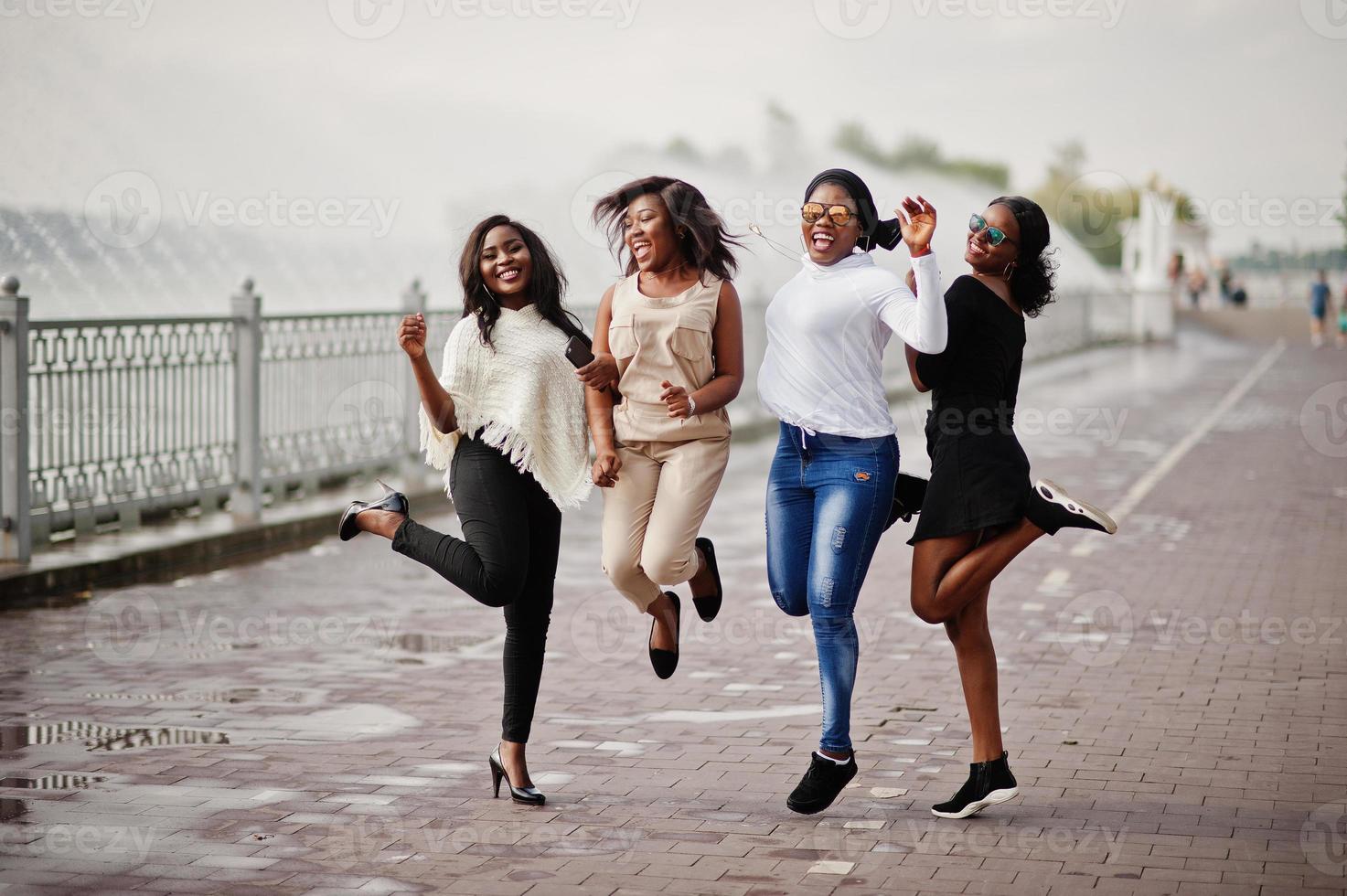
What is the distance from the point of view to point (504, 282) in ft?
17.5

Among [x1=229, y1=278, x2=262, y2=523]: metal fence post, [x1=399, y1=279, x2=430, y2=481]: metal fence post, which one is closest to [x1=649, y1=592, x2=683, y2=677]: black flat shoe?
[x1=229, y1=278, x2=262, y2=523]: metal fence post

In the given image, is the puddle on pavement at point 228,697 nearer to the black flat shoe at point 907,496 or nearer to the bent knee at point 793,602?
the bent knee at point 793,602

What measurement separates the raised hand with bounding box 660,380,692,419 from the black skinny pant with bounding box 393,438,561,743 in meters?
0.53

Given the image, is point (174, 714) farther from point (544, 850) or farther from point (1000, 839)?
point (1000, 839)

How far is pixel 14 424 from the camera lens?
9.33 meters

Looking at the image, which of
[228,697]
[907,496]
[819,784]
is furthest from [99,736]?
[907,496]

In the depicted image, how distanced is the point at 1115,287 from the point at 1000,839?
53817mm

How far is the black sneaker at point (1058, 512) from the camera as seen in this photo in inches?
192

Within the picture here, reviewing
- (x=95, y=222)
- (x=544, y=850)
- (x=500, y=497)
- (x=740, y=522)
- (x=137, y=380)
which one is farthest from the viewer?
(x=95, y=222)

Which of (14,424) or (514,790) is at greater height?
(14,424)

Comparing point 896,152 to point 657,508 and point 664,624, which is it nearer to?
point 664,624

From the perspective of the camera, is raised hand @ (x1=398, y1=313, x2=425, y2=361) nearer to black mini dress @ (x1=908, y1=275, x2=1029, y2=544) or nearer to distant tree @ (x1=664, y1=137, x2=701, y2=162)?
black mini dress @ (x1=908, y1=275, x2=1029, y2=544)

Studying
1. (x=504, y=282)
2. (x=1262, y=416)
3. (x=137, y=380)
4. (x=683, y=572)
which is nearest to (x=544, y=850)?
(x=683, y=572)

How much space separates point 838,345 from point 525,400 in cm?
99
